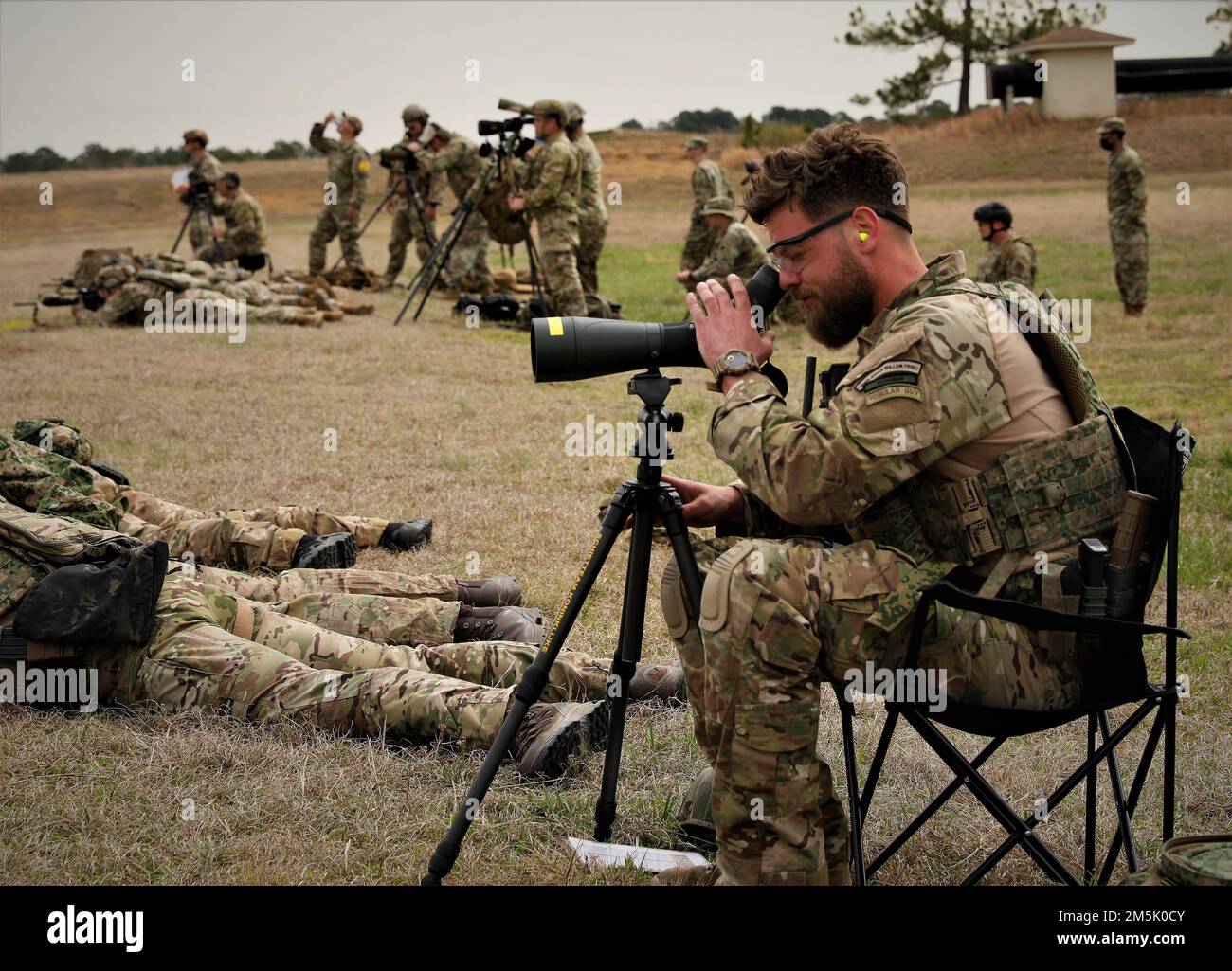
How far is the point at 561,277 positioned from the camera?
1295 centimetres

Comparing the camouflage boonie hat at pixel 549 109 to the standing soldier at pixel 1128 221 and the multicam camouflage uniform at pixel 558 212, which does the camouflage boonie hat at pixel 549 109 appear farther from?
the standing soldier at pixel 1128 221

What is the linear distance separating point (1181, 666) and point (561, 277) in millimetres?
9501

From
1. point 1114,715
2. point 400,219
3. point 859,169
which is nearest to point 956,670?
point 859,169

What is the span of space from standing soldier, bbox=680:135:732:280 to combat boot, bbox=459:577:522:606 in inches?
374

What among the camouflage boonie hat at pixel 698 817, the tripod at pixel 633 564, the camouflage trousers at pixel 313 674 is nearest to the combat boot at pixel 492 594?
the camouflage trousers at pixel 313 674

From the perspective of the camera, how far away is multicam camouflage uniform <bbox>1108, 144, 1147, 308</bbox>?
13.3 m

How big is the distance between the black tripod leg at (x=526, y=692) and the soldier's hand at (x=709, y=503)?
0.83 feet

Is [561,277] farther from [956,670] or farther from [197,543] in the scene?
[956,670]

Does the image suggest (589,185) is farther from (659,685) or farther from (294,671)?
(294,671)

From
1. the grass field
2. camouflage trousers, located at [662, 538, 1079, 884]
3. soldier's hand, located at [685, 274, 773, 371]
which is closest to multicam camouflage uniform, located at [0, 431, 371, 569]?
the grass field

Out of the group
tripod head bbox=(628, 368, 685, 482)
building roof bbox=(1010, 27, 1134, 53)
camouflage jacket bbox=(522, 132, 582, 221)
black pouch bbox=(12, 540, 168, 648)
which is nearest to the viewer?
tripod head bbox=(628, 368, 685, 482)

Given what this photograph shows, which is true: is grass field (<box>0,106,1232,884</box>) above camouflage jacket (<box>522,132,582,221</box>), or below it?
below

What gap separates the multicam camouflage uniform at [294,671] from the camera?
346cm

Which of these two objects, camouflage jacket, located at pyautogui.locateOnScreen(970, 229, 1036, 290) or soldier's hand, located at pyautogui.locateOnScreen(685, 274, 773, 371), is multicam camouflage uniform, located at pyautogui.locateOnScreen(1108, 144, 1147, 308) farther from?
soldier's hand, located at pyautogui.locateOnScreen(685, 274, 773, 371)
